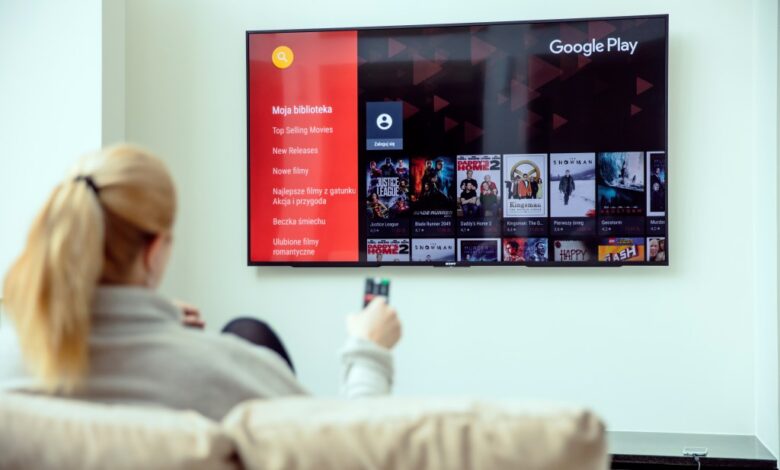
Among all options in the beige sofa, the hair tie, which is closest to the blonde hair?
the hair tie

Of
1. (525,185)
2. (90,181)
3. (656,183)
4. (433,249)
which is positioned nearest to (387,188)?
(433,249)

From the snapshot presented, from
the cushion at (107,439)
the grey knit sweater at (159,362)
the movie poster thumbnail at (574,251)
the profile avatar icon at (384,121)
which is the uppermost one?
the profile avatar icon at (384,121)

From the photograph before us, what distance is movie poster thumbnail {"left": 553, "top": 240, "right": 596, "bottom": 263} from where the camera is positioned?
3127 millimetres

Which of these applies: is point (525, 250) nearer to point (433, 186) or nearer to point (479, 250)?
point (479, 250)

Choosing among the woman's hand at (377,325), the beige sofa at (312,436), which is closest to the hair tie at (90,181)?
the beige sofa at (312,436)

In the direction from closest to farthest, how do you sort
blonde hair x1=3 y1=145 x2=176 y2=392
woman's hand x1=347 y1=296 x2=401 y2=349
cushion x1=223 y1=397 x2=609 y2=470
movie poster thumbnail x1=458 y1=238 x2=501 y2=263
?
cushion x1=223 y1=397 x2=609 y2=470, blonde hair x1=3 y1=145 x2=176 y2=392, woman's hand x1=347 y1=296 x2=401 y2=349, movie poster thumbnail x1=458 y1=238 x2=501 y2=263

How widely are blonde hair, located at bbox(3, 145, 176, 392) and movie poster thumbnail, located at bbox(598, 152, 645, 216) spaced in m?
2.30

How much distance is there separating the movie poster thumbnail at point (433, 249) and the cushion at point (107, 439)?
233 centimetres

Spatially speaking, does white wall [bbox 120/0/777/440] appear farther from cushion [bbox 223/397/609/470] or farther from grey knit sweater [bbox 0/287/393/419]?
cushion [bbox 223/397/609/470]

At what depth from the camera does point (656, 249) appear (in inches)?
121

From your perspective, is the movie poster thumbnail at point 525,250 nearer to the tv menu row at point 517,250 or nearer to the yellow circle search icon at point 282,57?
the tv menu row at point 517,250

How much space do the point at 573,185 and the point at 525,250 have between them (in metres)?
0.32

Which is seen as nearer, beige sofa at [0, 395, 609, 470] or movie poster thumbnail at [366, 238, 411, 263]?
beige sofa at [0, 395, 609, 470]

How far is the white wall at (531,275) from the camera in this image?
312cm
